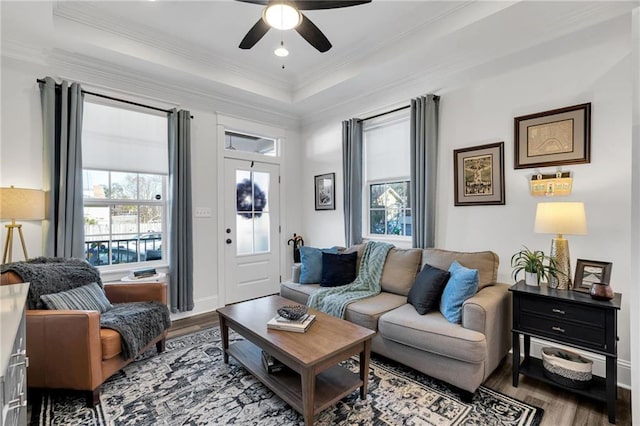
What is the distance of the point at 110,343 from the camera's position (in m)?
2.10

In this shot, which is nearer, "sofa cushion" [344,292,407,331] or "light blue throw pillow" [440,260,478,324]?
"light blue throw pillow" [440,260,478,324]

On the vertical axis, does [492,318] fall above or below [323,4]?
below

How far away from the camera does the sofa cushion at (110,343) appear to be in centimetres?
207

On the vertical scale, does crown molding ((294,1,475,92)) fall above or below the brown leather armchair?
above

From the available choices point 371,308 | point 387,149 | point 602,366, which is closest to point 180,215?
point 371,308

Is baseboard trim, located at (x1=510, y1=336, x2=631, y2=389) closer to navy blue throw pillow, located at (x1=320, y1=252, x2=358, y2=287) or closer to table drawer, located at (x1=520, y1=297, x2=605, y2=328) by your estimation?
table drawer, located at (x1=520, y1=297, x2=605, y2=328)

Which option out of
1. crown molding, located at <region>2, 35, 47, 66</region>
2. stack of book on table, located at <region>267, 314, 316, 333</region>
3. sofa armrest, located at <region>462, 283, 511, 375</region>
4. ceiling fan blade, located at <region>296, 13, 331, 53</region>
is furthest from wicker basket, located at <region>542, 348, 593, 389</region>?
crown molding, located at <region>2, 35, 47, 66</region>

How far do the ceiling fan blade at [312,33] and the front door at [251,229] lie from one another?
2.27 metres

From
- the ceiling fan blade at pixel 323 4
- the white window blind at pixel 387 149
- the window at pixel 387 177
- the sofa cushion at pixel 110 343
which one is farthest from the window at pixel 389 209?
the sofa cushion at pixel 110 343

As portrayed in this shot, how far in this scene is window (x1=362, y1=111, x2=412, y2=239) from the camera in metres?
3.66

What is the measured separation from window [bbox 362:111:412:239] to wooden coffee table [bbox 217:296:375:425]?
1829 mm

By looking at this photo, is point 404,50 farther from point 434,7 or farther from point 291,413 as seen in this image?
point 291,413

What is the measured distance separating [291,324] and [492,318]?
144 cm

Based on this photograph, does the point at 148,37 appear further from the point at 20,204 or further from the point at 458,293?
the point at 458,293
